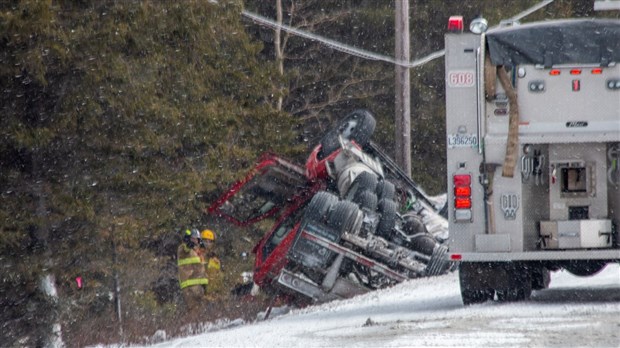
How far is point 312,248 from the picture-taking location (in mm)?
16359

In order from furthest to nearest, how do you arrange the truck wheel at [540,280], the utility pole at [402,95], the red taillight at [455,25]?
1. the utility pole at [402,95]
2. the truck wheel at [540,280]
3. the red taillight at [455,25]

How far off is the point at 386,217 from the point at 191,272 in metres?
3.23

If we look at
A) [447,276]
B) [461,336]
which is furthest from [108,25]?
[461,336]

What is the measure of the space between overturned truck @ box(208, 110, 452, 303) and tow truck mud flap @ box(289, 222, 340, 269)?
1cm

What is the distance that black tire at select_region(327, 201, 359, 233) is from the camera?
645 inches

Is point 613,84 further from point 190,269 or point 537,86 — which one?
point 190,269

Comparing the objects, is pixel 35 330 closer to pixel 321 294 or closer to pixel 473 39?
pixel 321 294

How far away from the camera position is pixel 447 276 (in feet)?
55.0

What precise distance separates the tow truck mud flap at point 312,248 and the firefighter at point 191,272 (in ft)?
10.6

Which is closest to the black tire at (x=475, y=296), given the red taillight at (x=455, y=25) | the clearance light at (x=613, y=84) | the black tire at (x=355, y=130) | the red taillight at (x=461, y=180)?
the red taillight at (x=461, y=180)

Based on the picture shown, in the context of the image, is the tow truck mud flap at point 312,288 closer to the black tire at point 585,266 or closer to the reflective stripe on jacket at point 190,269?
the reflective stripe on jacket at point 190,269

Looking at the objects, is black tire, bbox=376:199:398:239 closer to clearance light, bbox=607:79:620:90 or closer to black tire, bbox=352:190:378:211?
black tire, bbox=352:190:378:211

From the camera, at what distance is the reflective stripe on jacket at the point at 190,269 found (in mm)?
19375

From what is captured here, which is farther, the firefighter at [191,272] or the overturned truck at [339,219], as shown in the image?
the firefighter at [191,272]
